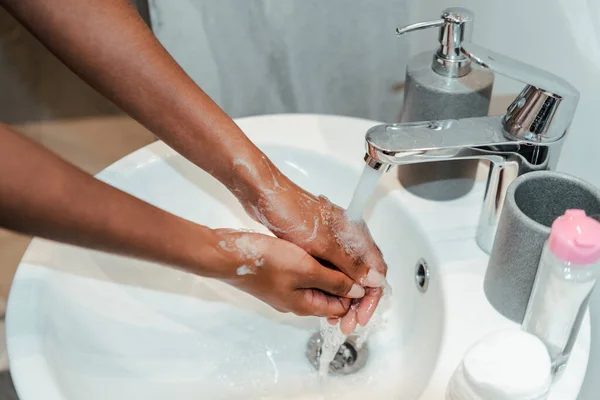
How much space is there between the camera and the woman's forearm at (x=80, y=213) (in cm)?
37

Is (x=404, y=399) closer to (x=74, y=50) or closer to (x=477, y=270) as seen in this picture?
(x=477, y=270)

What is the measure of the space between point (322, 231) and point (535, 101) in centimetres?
22

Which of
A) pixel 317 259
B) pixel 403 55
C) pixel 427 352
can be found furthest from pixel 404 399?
pixel 403 55

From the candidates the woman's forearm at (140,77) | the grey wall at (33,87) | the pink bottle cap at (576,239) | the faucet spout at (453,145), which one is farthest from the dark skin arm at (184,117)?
the grey wall at (33,87)

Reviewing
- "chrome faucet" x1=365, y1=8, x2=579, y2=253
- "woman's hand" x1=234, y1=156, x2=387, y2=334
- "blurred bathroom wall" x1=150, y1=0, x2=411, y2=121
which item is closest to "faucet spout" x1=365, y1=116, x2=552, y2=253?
"chrome faucet" x1=365, y1=8, x2=579, y2=253

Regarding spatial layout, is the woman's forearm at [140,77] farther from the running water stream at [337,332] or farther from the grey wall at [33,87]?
the grey wall at [33,87]

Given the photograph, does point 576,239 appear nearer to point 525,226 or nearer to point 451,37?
point 525,226

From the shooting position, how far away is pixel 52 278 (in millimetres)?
597

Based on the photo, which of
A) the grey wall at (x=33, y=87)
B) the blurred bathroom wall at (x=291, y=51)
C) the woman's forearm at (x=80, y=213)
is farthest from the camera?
the grey wall at (x=33, y=87)

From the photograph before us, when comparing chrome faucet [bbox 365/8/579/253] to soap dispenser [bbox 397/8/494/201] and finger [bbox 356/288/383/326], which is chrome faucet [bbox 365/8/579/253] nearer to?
soap dispenser [bbox 397/8/494/201]

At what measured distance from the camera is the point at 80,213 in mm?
402

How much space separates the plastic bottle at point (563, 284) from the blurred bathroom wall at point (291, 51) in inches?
20.9

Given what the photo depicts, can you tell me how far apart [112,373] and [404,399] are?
262 mm

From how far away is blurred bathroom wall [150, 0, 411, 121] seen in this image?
889 mm
